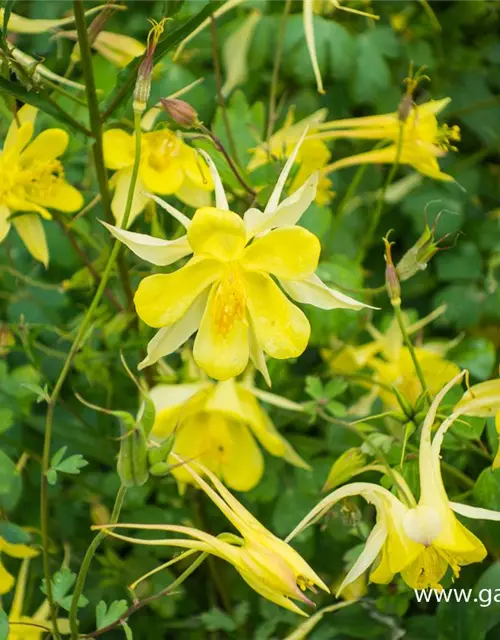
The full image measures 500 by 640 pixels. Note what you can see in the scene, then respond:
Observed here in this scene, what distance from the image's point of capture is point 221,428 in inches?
31.1

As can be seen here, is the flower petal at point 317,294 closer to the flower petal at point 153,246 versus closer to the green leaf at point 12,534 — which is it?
the flower petal at point 153,246

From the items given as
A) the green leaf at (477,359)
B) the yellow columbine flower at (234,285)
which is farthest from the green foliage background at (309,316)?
the yellow columbine flower at (234,285)

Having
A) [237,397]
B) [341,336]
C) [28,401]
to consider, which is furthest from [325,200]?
[28,401]

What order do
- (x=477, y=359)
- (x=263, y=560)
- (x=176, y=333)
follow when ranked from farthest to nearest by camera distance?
(x=477, y=359) → (x=176, y=333) → (x=263, y=560)

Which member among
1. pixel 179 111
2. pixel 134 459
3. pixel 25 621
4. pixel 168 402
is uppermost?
pixel 179 111

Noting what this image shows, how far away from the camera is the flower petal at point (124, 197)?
2.33ft

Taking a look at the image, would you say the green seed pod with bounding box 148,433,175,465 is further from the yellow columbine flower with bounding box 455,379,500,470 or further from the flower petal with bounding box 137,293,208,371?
the yellow columbine flower with bounding box 455,379,500,470

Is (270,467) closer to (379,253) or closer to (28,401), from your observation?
(28,401)

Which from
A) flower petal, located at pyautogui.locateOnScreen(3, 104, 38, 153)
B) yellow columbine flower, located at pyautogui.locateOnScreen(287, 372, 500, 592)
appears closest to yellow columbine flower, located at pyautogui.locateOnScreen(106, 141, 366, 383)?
yellow columbine flower, located at pyautogui.locateOnScreen(287, 372, 500, 592)

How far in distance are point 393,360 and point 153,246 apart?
415 mm

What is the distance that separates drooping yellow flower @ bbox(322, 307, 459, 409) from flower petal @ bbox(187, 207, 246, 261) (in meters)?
0.31

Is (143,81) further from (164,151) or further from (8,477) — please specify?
(8,477)

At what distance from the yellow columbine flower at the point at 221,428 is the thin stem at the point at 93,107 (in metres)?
0.11

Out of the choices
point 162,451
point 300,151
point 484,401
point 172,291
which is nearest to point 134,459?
point 162,451
